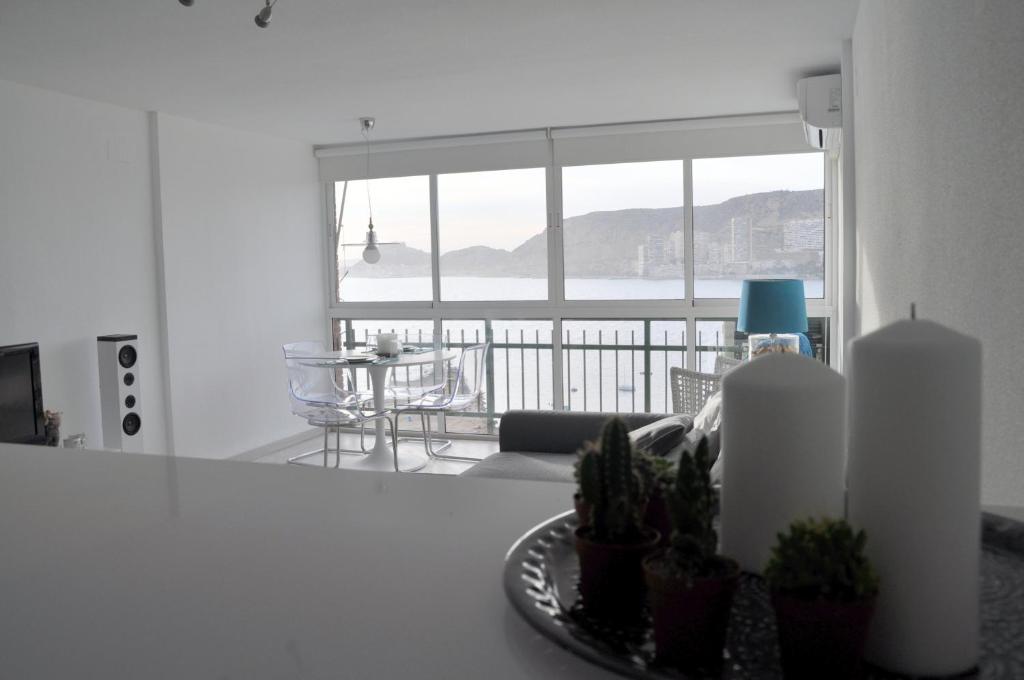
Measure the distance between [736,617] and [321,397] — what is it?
5200 millimetres

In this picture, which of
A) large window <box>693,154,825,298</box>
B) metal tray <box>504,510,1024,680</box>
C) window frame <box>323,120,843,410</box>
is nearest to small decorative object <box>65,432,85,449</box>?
window frame <box>323,120,843,410</box>

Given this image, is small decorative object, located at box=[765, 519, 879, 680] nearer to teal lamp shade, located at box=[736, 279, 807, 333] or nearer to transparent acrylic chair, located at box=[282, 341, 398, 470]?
teal lamp shade, located at box=[736, 279, 807, 333]

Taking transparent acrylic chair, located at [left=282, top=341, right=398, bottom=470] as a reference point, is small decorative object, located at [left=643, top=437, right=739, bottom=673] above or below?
above

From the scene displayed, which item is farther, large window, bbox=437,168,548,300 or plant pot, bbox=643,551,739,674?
large window, bbox=437,168,548,300

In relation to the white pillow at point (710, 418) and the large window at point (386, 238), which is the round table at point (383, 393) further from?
the white pillow at point (710, 418)

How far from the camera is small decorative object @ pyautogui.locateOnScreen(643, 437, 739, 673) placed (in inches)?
21.0

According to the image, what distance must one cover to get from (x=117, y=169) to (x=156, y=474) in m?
4.51

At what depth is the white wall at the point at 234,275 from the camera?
18.0 ft

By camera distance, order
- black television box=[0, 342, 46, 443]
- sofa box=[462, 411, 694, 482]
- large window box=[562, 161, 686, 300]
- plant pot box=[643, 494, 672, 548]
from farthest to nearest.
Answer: large window box=[562, 161, 686, 300]
black television box=[0, 342, 46, 443]
sofa box=[462, 411, 694, 482]
plant pot box=[643, 494, 672, 548]

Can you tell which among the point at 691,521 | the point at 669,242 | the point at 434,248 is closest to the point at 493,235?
the point at 434,248

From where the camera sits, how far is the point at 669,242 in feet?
20.0

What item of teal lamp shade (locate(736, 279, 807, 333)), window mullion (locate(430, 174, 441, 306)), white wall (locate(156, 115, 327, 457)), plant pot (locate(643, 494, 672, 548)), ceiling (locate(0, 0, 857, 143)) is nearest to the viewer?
plant pot (locate(643, 494, 672, 548))

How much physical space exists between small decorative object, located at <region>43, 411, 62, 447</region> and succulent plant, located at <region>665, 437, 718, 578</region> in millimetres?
4605

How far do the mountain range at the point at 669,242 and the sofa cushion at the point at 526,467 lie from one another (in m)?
2.67
